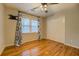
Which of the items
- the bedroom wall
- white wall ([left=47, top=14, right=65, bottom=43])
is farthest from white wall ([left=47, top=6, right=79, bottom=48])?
the bedroom wall

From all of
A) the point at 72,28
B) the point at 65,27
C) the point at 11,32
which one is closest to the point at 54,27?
the point at 65,27

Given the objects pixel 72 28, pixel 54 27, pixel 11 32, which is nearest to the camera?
pixel 54 27

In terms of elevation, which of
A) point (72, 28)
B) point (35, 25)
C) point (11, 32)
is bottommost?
point (11, 32)

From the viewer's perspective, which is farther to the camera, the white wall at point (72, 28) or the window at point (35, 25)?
the white wall at point (72, 28)

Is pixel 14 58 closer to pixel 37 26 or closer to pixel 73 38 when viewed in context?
pixel 37 26

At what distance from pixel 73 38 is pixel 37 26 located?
169cm

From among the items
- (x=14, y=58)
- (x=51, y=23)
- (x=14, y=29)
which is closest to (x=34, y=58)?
(x=14, y=58)

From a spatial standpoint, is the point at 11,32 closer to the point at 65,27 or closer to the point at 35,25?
the point at 35,25

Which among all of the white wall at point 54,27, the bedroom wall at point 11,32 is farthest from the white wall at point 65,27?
the bedroom wall at point 11,32

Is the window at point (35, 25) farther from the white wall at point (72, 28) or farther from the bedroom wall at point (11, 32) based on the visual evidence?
the white wall at point (72, 28)

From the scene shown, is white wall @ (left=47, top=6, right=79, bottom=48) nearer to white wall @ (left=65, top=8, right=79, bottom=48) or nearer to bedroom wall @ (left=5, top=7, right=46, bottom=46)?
white wall @ (left=65, top=8, right=79, bottom=48)

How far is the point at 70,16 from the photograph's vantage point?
328cm

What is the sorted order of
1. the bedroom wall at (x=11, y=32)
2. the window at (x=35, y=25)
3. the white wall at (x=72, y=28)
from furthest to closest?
1. the white wall at (x=72, y=28)
2. the bedroom wall at (x=11, y=32)
3. the window at (x=35, y=25)

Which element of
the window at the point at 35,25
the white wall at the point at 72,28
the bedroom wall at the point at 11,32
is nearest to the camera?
the window at the point at 35,25
